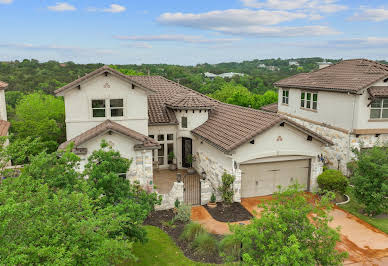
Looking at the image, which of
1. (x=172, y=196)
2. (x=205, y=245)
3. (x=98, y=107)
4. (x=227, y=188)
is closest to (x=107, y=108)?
(x=98, y=107)

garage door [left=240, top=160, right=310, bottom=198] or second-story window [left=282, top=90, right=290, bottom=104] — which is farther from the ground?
second-story window [left=282, top=90, right=290, bottom=104]

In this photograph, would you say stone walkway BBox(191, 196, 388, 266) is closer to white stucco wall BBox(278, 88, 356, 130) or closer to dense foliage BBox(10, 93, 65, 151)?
white stucco wall BBox(278, 88, 356, 130)

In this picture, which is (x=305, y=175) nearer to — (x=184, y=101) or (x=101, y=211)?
(x=184, y=101)

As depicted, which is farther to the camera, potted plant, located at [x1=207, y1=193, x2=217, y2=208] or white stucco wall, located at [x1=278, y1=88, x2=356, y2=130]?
white stucco wall, located at [x1=278, y1=88, x2=356, y2=130]

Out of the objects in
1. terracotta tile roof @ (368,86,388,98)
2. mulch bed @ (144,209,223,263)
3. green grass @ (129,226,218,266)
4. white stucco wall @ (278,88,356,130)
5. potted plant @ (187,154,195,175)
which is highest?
terracotta tile roof @ (368,86,388,98)

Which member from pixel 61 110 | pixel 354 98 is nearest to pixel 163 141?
pixel 354 98

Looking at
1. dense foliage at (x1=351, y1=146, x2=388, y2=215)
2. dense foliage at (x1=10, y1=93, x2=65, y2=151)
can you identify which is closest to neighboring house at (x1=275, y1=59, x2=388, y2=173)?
dense foliage at (x1=351, y1=146, x2=388, y2=215)

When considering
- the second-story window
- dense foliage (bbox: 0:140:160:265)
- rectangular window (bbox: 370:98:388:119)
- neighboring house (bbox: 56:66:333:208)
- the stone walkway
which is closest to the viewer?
dense foliage (bbox: 0:140:160:265)

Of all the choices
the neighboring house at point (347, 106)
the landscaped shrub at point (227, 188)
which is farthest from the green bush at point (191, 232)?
the neighboring house at point (347, 106)
